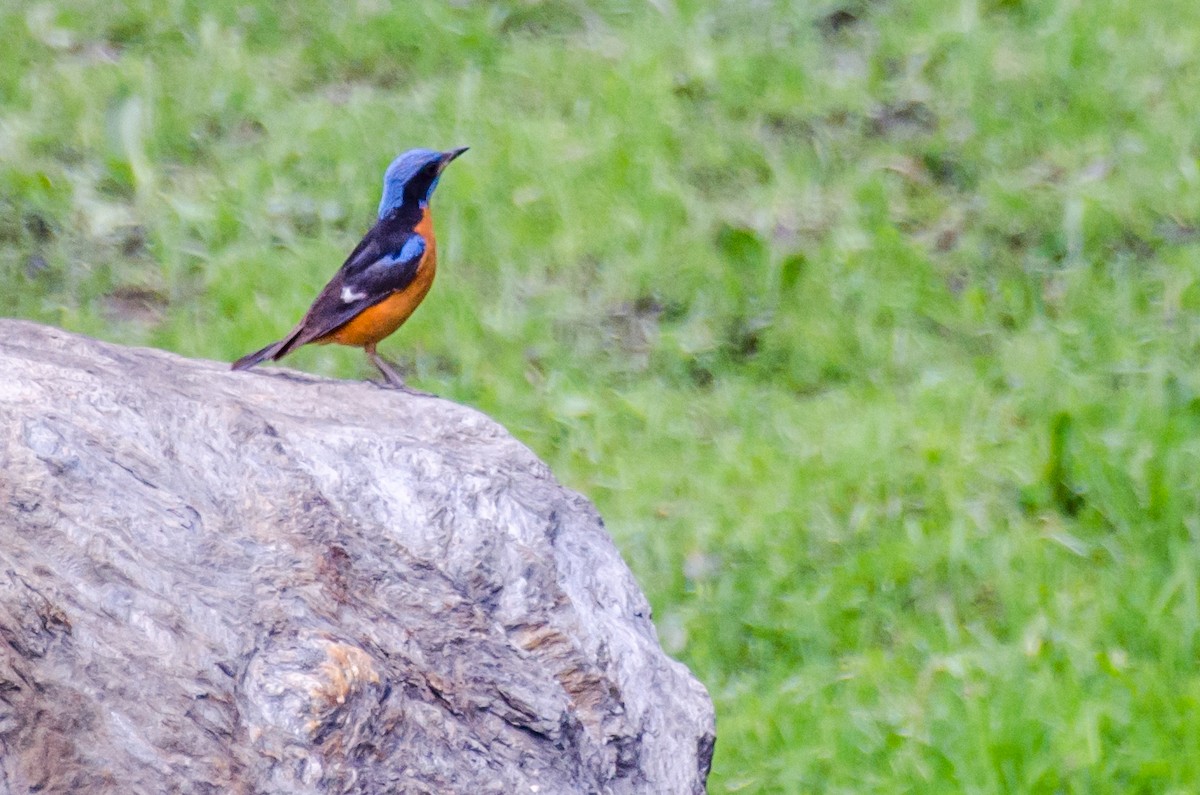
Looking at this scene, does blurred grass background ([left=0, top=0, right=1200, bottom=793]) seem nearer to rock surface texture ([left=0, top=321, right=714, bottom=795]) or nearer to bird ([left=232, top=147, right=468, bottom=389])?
bird ([left=232, top=147, right=468, bottom=389])

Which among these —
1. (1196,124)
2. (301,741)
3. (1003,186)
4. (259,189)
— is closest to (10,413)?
(301,741)

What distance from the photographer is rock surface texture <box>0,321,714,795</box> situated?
2.56 metres

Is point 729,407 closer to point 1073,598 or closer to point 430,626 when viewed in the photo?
point 1073,598

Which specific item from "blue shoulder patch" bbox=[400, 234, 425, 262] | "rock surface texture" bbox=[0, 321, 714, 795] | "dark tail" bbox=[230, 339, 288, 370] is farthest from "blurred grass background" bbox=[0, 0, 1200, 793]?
"rock surface texture" bbox=[0, 321, 714, 795]

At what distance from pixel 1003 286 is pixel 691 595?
6.59 feet

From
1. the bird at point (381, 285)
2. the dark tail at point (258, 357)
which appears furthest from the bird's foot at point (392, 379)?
the dark tail at point (258, 357)

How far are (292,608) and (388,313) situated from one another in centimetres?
221

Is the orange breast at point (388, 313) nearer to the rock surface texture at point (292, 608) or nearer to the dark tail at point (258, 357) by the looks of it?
the dark tail at point (258, 357)

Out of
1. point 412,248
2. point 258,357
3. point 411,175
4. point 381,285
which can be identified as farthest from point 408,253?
point 258,357

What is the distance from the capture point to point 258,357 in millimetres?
4363

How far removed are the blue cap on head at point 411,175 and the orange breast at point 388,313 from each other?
10.1 inches

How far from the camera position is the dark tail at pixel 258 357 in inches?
166

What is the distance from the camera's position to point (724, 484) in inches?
214

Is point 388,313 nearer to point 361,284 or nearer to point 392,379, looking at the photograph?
point 361,284
